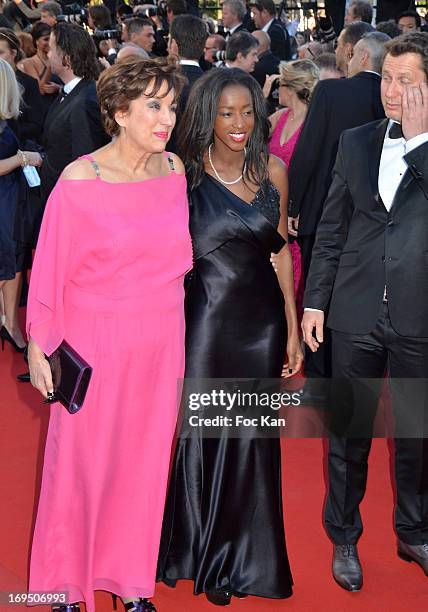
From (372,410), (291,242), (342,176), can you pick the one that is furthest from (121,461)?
(291,242)

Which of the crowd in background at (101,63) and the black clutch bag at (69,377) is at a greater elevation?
the crowd in background at (101,63)

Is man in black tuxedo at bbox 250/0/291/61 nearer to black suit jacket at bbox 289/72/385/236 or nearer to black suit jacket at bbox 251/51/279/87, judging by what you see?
black suit jacket at bbox 251/51/279/87

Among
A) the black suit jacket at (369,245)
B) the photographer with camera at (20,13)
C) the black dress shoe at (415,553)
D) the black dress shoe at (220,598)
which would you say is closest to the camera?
→ the black suit jacket at (369,245)

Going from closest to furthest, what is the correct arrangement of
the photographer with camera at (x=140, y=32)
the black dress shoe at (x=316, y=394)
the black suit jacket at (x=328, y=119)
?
the black suit jacket at (x=328, y=119) < the black dress shoe at (x=316, y=394) < the photographer with camera at (x=140, y=32)

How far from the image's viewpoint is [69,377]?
2.72 metres

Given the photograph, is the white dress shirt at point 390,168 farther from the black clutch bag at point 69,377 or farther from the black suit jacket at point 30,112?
the black suit jacket at point 30,112

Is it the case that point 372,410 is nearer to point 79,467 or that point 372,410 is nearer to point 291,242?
point 79,467

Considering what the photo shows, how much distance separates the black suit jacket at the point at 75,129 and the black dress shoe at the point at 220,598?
2.82 m

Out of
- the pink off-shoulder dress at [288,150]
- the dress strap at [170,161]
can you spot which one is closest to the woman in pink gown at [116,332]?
the dress strap at [170,161]

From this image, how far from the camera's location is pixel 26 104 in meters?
6.59

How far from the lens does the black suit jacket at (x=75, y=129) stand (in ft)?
16.8

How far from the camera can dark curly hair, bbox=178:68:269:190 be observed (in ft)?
10.3

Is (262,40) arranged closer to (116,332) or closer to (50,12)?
(50,12)

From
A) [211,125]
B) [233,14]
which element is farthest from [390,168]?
[233,14]
